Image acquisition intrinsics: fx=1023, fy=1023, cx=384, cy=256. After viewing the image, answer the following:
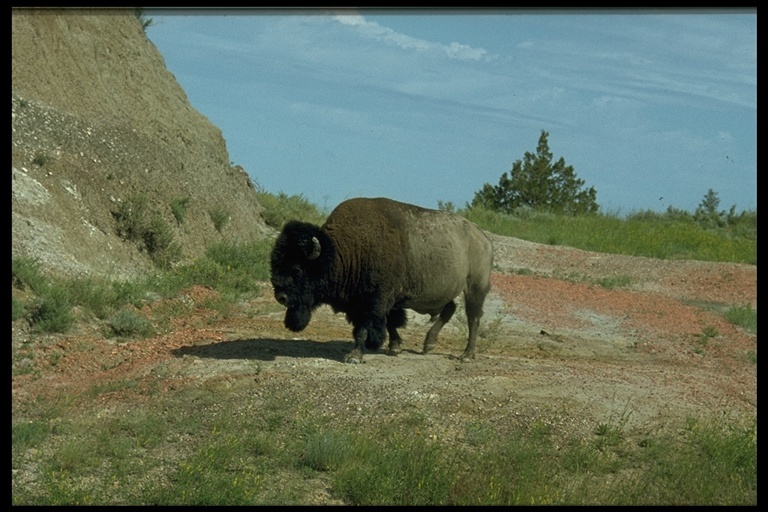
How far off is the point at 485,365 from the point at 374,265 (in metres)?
1.99

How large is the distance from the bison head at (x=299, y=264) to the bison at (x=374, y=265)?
0.01 metres

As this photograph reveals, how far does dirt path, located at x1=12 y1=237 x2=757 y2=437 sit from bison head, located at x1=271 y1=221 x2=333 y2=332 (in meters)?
0.72

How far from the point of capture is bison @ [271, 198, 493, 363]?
41.3 ft

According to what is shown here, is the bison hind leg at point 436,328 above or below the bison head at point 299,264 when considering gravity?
below

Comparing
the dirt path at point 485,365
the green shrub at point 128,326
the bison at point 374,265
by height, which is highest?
the bison at point 374,265

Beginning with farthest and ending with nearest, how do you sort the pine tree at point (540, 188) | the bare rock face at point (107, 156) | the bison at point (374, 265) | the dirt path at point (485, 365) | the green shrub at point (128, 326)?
the pine tree at point (540, 188)
the bare rock face at point (107, 156)
the green shrub at point (128, 326)
the bison at point (374, 265)
the dirt path at point (485, 365)

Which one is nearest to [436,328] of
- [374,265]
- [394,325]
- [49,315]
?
[394,325]

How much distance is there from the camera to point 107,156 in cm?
1864

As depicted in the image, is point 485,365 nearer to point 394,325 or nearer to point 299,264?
point 394,325

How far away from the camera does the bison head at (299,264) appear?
12.5 m

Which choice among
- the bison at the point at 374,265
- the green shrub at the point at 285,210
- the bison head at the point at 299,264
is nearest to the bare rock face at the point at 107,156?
the green shrub at the point at 285,210

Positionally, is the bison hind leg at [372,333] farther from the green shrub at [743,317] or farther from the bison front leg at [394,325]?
the green shrub at [743,317]

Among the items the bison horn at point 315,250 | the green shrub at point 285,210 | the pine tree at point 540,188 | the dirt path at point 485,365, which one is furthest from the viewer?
the pine tree at point 540,188
